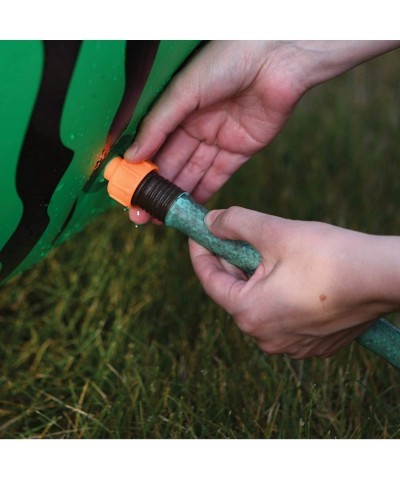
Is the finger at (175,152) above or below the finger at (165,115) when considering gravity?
below

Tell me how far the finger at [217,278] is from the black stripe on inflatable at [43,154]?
0.78ft

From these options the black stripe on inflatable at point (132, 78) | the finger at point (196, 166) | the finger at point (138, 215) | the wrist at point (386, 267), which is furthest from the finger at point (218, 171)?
the wrist at point (386, 267)

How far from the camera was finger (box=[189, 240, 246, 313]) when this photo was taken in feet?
3.59

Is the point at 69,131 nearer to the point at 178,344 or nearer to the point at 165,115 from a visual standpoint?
the point at 165,115

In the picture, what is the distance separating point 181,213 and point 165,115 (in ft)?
0.51

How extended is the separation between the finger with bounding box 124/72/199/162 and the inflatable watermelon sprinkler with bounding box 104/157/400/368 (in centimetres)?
2

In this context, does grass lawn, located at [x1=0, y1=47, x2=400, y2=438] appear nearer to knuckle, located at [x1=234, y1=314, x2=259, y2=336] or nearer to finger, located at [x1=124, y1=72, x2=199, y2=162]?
knuckle, located at [x1=234, y1=314, x2=259, y2=336]

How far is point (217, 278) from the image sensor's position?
1.13 metres

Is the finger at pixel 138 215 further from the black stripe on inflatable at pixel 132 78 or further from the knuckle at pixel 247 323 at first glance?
the knuckle at pixel 247 323

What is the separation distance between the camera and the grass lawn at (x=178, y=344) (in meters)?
1.29

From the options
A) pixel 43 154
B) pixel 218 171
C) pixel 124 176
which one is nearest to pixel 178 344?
pixel 218 171

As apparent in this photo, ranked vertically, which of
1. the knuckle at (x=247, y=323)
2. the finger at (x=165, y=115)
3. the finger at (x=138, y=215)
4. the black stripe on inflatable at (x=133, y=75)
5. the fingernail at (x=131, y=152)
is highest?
the black stripe on inflatable at (x=133, y=75)

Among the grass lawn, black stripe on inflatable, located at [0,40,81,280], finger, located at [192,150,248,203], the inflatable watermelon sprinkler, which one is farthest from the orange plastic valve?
the grass lawn
